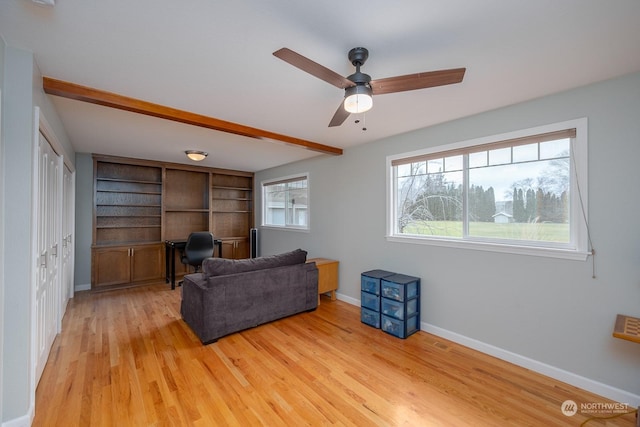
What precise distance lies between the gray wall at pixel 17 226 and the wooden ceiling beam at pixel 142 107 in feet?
1.30

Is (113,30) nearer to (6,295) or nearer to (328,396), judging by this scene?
(6,295)

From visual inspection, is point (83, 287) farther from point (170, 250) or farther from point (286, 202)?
point (286, 202)

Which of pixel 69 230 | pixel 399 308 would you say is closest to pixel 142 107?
pixel 69 230

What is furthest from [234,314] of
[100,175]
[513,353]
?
[100,175]

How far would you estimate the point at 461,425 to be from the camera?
1.77m

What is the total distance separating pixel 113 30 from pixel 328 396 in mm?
2686

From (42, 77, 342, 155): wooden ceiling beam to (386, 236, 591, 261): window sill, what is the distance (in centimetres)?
203

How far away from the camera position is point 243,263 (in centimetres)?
313

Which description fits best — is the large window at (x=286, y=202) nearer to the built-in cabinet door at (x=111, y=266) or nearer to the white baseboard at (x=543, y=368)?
the built-in cabinet door at (x=111, y=266)

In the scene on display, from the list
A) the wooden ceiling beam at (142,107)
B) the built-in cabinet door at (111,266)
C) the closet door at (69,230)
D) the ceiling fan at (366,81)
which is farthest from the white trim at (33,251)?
the built-in cabinet door at (111,266)

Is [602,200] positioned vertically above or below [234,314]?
above

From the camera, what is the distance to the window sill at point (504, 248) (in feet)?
7.22

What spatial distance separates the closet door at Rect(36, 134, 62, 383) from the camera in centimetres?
216

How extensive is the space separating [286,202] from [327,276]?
2067mm
